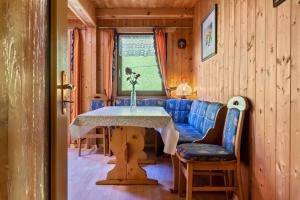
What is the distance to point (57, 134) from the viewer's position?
1072 millimetres

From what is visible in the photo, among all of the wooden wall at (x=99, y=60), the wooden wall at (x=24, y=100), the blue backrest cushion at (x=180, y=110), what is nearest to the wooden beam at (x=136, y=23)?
the wooden wall at (x=99, y=60)

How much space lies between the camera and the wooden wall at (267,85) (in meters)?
1.59

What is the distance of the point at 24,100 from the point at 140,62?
449 cm

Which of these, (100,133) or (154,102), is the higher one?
(154,102)

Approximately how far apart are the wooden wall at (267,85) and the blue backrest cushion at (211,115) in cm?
16

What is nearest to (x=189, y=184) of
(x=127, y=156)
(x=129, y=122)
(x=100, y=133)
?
(x=129, y=122)

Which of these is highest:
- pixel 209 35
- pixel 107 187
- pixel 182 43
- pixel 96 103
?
pixel 182 43

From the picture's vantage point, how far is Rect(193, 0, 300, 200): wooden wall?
1590mm

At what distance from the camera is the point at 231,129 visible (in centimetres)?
243

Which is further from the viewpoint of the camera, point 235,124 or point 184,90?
point 184,90

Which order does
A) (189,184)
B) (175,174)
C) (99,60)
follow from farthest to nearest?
(99,60)
(175,174)
(189,184)

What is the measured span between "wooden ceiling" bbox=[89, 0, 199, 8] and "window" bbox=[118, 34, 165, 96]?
1.84 ft

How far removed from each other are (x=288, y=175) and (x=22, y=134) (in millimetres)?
1526

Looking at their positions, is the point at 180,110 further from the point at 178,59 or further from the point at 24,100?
the point at 24,100
